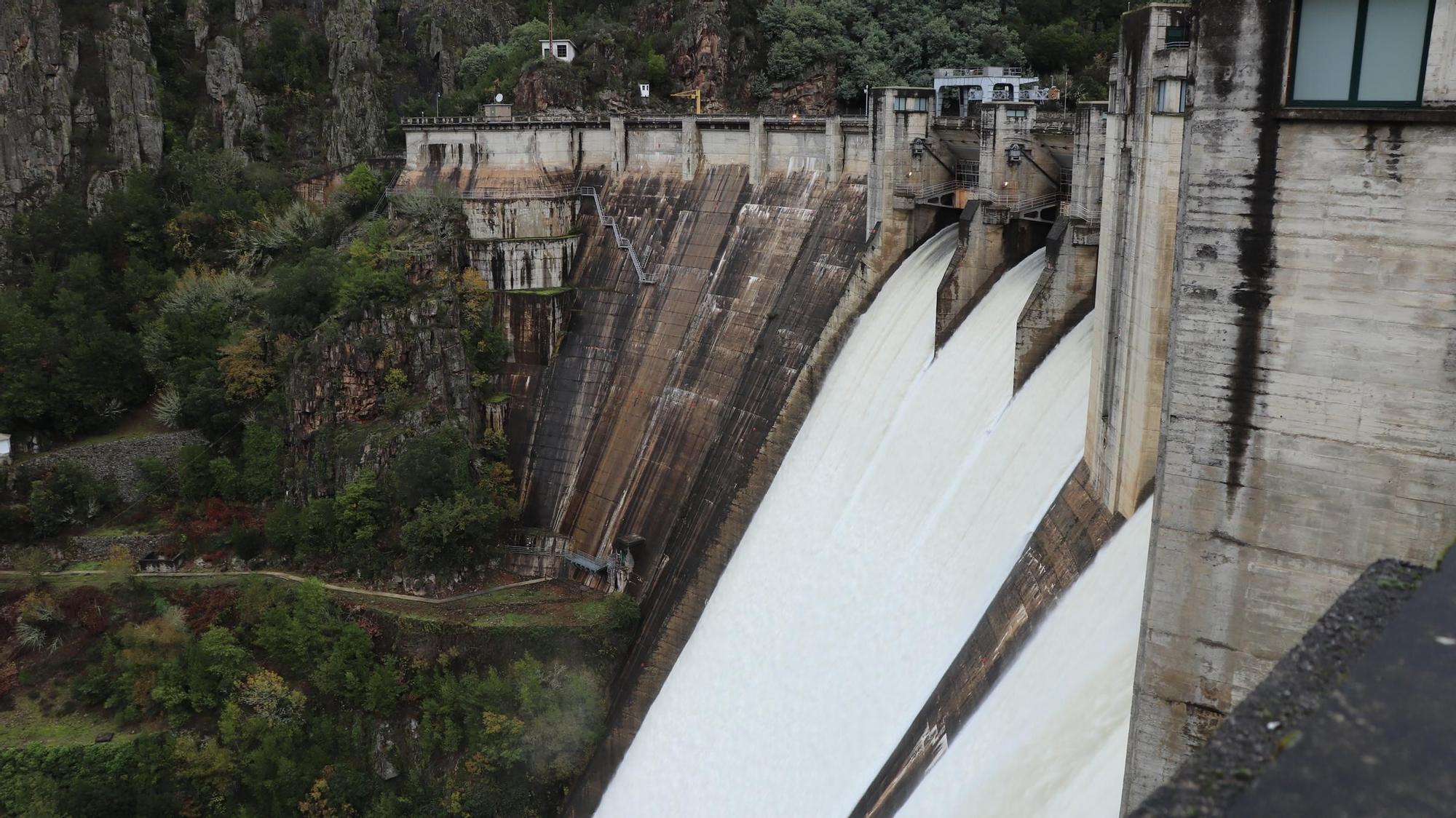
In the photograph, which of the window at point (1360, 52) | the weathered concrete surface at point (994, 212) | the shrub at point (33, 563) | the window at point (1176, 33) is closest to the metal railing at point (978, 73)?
the weathered concrete surface at point (994, 212)

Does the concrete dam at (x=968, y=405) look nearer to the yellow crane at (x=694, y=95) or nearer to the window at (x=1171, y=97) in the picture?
the window at (x=1171, y=97)

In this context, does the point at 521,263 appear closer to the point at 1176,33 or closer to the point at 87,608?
the point at 87,608

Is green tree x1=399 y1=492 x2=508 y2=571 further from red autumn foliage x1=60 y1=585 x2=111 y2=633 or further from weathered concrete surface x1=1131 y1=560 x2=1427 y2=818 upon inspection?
weathered concrete surface x1=1131 y1=560 x2=1427 y2=818

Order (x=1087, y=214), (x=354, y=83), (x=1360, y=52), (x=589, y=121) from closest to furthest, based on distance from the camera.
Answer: (x=1360, y=52), (x=1087, y=214), (x=589, y=121), (x=354, y=83)

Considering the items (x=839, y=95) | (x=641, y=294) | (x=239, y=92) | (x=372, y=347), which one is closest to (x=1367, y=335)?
(x=641, y=294)

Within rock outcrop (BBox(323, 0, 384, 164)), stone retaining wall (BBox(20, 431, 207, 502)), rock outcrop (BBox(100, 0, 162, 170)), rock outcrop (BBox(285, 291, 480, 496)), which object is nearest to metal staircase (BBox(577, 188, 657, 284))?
rock outcrop (BBox(285, 291, 480, 496))

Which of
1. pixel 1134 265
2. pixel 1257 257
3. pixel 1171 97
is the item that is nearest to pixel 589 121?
pixel 1134 265
